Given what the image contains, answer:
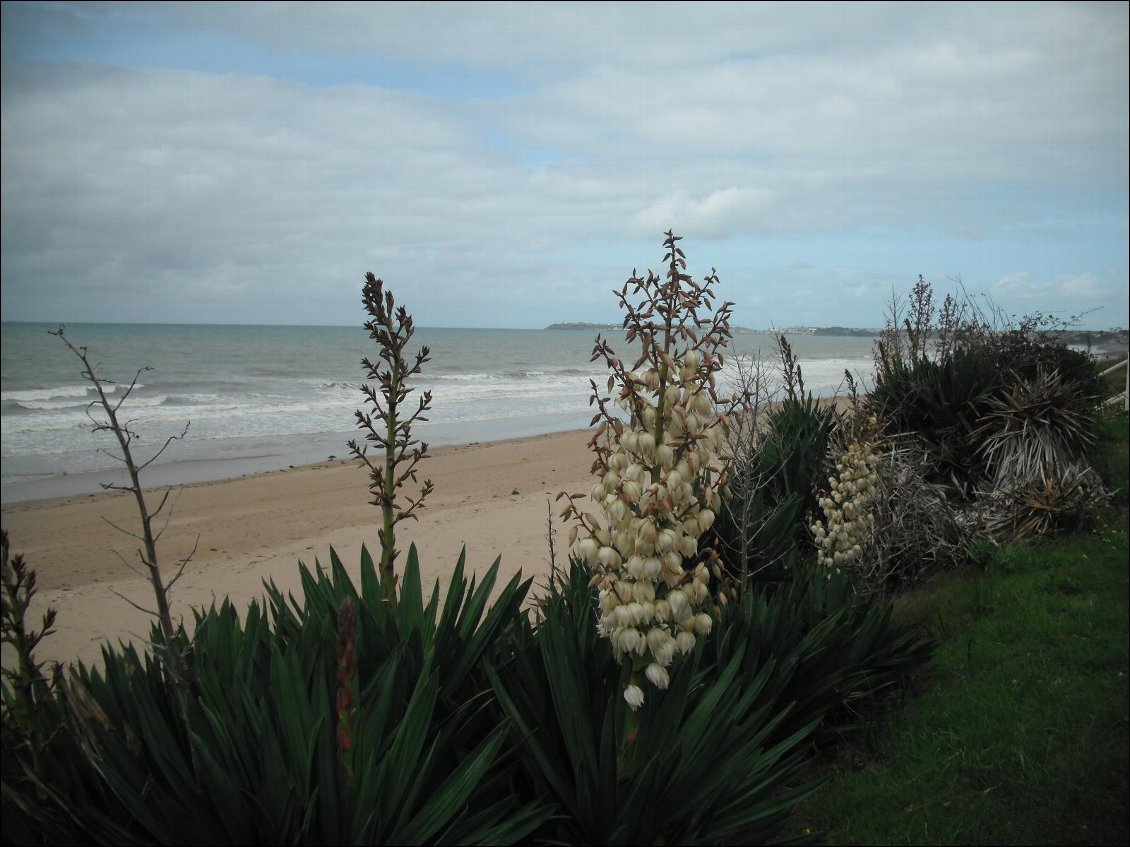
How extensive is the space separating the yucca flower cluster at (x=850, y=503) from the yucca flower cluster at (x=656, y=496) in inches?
97.8

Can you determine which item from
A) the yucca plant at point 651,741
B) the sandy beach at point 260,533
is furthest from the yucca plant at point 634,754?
the sandy beach at point 260,533

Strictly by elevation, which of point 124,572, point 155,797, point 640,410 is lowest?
point 124,572

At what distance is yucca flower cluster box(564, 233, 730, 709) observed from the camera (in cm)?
205

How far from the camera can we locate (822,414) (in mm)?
6141

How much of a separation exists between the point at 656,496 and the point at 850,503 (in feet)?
8.85

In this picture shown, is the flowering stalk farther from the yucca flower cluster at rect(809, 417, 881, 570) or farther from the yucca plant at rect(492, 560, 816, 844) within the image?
the yucca flower cluster at rect(809, 417, 881, 570)

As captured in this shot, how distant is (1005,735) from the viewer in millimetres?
3293

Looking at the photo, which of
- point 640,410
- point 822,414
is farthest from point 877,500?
point 640,410

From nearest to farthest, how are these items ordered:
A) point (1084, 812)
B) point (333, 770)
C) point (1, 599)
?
point (1, 599) → point (333, 770) → point (1084, 812)

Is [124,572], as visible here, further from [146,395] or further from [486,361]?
[486,361]

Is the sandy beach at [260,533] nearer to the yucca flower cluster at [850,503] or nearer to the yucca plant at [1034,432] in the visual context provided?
the yucca flower cluster at [850,503]

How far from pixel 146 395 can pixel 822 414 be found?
20854mm

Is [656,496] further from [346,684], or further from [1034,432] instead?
[1034,432]

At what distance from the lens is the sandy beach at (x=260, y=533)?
6.22m
